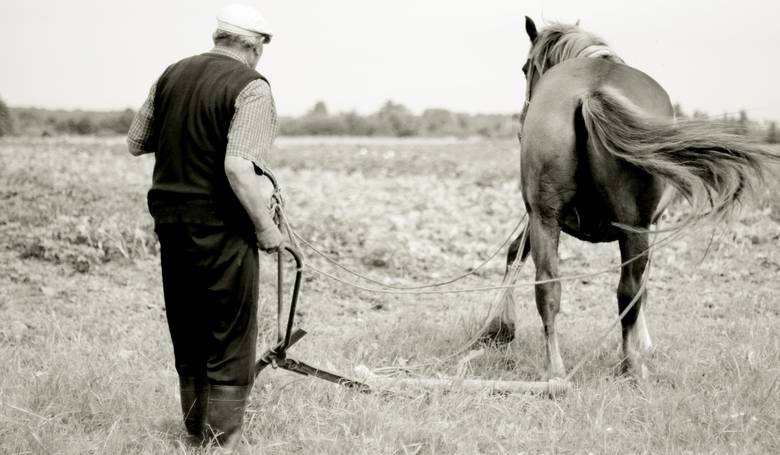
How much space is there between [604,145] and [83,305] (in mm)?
4278

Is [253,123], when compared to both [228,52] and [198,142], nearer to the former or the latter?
[198,142]

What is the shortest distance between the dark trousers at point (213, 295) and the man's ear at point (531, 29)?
310 cm

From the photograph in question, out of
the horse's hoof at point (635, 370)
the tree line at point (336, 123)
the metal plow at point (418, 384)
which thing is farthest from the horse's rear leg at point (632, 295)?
the tree line at point (336, 123)

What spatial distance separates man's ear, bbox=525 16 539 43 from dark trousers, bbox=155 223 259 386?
3103 mm

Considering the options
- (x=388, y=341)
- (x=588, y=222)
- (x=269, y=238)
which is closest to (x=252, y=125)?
(x=269, y=238)

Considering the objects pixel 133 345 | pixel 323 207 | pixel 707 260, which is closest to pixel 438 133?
pixel 323 207

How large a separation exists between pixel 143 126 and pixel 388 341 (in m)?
2.43

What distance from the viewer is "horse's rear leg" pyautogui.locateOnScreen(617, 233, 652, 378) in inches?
174

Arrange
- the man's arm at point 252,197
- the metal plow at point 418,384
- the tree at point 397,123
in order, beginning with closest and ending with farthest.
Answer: the man's arm at point 252,197 → the metal plow at point 418,384 → the tree at point 397,123

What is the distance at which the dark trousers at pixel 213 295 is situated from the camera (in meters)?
3.43

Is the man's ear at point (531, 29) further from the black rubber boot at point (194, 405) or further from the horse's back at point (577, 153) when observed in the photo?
the black rubber boot at point (194, 405)

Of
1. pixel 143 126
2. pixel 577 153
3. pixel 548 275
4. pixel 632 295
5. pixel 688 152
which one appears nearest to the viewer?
pixel 143 126

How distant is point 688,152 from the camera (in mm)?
4066

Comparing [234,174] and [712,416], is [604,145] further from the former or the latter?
[234,174]
